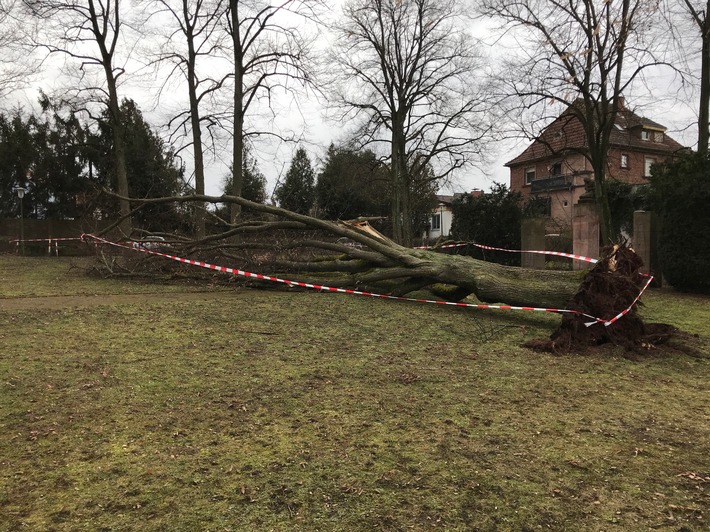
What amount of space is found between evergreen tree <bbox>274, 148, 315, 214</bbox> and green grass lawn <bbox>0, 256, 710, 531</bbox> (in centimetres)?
3044

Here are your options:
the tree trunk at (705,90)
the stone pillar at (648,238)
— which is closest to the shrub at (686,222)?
the stone pillar at (648,238)

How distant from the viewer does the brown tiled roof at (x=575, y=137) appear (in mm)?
16422

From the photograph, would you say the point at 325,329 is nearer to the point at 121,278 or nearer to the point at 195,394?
the point at 195,394

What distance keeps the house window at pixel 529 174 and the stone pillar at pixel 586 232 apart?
2829 cm

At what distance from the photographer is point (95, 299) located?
8406mm

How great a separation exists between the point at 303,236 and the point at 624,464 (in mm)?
8653

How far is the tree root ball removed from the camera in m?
5.60

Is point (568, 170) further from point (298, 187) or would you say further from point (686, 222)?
point (686, 222)

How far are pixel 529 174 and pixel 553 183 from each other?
3.87 metres

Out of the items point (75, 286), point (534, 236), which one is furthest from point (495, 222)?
point (75, 286)

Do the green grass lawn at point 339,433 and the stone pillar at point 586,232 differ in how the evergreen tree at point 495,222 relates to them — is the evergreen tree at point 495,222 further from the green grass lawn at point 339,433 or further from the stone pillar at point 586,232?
the green grass lawn at point 339,433

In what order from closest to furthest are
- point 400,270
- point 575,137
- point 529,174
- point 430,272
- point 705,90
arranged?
point 430,272 → point 400,270 → point 705,90 → point 575,137 → point 529,174

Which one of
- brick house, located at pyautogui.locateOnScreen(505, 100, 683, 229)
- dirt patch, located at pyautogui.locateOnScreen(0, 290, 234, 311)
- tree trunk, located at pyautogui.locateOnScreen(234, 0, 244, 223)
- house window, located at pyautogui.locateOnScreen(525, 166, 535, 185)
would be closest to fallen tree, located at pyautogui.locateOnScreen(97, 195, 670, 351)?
dirt patch, located at pyautogui.locateOnScreen(0, 290, 234, 311)

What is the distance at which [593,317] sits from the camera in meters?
5.81
